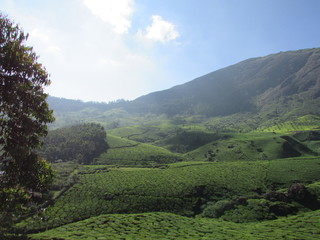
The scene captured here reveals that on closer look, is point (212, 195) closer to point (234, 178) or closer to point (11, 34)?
point (234, 178)

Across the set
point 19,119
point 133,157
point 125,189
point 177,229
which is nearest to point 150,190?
point 125,189

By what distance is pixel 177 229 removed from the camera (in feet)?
190

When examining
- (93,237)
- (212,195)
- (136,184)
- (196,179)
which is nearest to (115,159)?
(136,184)

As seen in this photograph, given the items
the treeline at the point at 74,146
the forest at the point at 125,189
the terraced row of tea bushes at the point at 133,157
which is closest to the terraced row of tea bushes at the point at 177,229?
the forest at the point at 125,189

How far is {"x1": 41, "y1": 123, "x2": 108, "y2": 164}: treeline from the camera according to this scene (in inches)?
6048

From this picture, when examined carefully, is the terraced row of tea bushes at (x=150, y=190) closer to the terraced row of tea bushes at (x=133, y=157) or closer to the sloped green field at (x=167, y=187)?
the sloped green field at (x=167, y=187)

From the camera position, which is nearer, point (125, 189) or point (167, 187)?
point (125, 189)

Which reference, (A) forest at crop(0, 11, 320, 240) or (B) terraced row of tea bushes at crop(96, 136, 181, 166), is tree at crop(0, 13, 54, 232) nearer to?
(A) forest at crop(0, 11, 320, 240)

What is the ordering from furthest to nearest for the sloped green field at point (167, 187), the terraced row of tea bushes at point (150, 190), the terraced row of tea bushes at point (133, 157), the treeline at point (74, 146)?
the treeline at point (74, 146) → the terraced row of tea bushes at point (133, 157) → the sloped green field at point (167, 187) → the terraced row of tea bushes at point (150, 190)

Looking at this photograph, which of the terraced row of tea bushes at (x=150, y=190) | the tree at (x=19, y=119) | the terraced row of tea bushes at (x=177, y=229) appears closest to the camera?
the tree at (x=19, y=119)

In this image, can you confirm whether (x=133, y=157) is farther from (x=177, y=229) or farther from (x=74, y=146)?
(x=177, y=229)

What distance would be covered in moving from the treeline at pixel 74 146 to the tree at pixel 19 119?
139 metres

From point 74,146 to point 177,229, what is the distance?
5115 inches

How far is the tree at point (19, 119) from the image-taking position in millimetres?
15547
